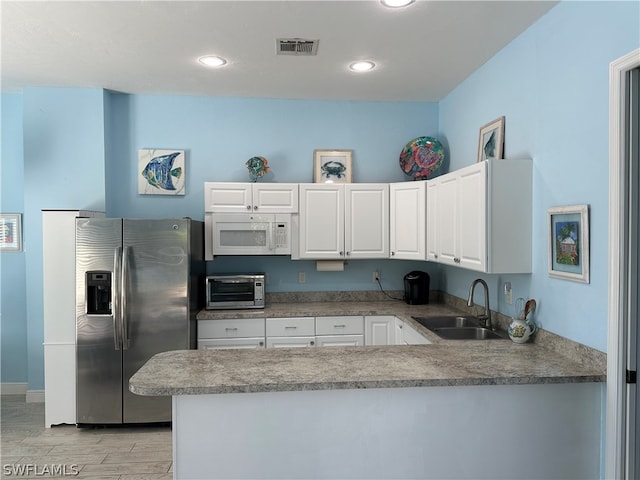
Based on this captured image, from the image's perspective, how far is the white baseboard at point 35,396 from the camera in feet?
13.0

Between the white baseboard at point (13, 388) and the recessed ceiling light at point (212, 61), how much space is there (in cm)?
341

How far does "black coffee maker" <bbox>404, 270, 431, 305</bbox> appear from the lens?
406 centimetres

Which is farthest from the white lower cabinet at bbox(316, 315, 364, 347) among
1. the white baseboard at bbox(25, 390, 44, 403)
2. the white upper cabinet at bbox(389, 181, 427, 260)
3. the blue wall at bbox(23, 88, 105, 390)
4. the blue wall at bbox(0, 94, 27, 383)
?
the blue wall at bbox(0, 94, 27, 383)

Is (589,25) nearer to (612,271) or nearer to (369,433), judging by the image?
(612,271)

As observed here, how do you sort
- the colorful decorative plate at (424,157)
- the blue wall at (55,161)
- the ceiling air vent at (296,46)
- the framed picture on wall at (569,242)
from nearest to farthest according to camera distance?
the framed picture on wall at (569,242) → the ceiling air vent at (296,46) → the blue wall at (55,161) → the colorful decorative plate at (424,157)

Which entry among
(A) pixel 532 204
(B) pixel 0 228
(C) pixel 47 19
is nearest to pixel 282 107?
(C) pixel 47 19

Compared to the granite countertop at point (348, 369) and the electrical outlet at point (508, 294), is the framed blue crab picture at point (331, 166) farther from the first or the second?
the granite countertop at point (348, 369)

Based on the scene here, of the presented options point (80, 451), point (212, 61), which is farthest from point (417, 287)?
point (80, 451)

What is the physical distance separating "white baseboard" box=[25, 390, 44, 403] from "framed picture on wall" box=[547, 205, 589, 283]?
14.0ft

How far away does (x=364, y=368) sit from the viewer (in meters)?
2.07

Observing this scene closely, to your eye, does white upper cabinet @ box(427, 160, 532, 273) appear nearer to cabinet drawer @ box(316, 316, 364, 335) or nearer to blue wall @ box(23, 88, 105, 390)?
cabinet drawer @ box(316, 316, 364, 335)

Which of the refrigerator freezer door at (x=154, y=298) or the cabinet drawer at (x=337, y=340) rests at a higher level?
the refrigerator freezer door at (x=154, y=298)

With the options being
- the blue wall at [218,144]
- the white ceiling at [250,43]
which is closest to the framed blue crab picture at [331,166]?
the blue wall at [218,144]

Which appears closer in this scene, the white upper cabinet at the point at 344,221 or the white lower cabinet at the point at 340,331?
the white lower cabinet at the point at 340,331
